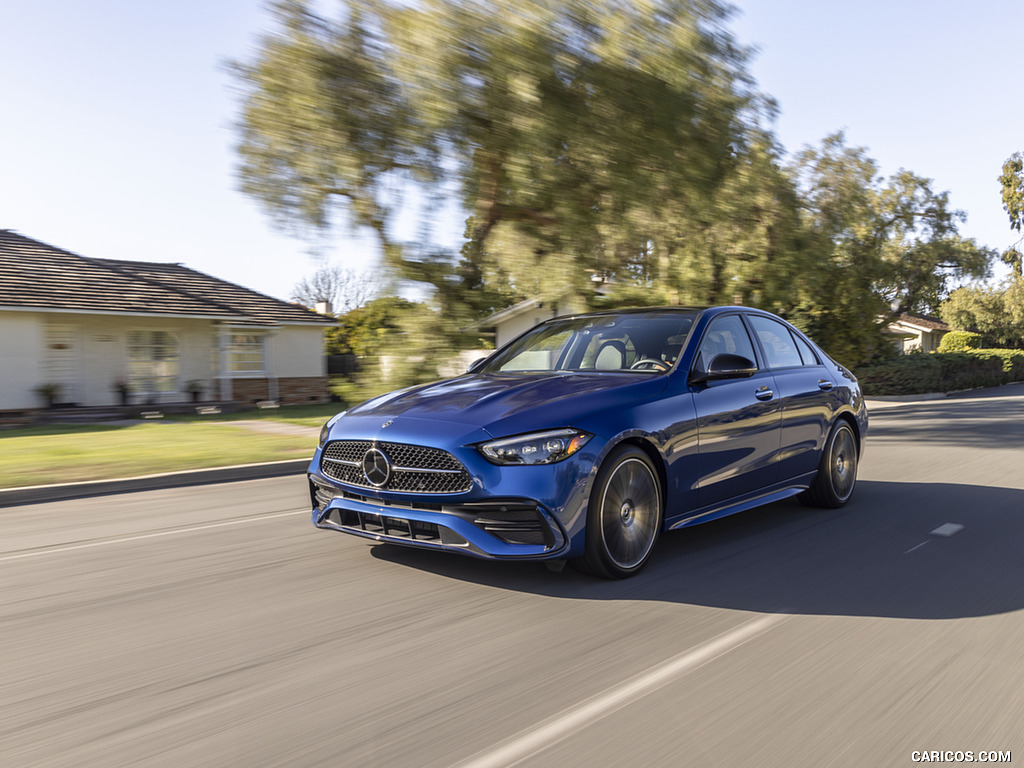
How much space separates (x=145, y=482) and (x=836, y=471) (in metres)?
7.37

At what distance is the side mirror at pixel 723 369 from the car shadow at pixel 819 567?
1.17 meters

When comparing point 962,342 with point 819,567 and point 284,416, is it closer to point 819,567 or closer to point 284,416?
point 284,416

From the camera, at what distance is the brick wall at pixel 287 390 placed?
27.3m

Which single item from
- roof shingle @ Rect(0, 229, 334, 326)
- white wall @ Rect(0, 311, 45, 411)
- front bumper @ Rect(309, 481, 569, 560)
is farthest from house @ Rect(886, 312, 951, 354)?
front bumper @ Rect(309, 481, 569, 560)

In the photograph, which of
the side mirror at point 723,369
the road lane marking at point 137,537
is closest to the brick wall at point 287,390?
the road lane marking at point 137,537

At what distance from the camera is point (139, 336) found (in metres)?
25.1

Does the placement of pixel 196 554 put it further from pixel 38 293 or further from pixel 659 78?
pixel 38 293

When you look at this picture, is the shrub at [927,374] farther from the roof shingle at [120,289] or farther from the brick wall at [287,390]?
the roof shingle at [120,289]

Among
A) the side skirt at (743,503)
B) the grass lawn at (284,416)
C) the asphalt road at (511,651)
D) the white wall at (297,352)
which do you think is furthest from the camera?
the white wall at (297,352)

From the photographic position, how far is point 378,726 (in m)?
3.25

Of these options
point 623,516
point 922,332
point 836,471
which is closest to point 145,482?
point 623,516

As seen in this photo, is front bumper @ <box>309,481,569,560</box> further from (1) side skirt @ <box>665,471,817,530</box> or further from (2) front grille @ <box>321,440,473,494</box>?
(1) side skirt @ <box>665,471,817,530</box>

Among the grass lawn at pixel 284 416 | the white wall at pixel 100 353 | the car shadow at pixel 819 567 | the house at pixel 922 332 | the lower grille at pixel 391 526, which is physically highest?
the house at pixel 922 332

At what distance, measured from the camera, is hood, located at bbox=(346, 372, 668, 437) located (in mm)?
4824
